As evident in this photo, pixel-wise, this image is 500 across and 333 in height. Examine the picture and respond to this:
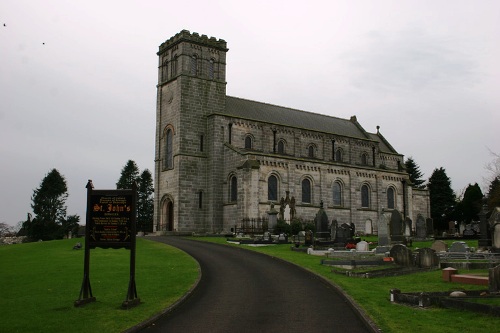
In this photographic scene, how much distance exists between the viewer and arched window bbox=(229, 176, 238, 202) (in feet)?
151

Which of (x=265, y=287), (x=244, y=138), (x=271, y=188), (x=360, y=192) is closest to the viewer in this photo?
(x=265, y=287)

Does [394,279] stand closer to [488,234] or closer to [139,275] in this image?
[139,275]

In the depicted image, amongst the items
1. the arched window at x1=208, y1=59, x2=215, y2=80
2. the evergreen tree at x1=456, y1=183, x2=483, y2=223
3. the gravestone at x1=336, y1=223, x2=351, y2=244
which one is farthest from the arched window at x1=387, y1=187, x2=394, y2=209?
the gravestone at x1=336, y1=223, x2=351, y2=244

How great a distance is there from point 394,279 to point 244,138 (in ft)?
106

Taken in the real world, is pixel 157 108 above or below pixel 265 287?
above

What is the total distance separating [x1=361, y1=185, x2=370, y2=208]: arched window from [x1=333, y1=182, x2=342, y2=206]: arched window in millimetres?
3363

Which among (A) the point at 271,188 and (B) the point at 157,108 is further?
(B) the point at 157,108

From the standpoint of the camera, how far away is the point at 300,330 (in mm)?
11414

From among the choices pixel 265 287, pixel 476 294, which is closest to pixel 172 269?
pixel 265 287

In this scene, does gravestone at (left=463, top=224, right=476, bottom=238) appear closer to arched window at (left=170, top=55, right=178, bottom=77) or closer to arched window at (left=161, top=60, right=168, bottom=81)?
arched window at (left=170, top=55, right=178, bottom=77)

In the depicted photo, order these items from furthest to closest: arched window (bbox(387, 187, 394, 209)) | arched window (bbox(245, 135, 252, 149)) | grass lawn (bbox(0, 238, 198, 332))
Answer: arched window (bbox(387, 187, 394, 209)), arched window (bbox(245, 135, 252, 149)), grass lawn (bbox(0, 238, 198, 332))

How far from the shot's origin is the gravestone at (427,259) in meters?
19.9

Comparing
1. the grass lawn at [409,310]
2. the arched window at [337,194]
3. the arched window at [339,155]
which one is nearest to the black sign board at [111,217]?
the grass lawn at [409,310]

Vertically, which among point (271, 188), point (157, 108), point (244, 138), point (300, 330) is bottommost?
point (300, 330)
